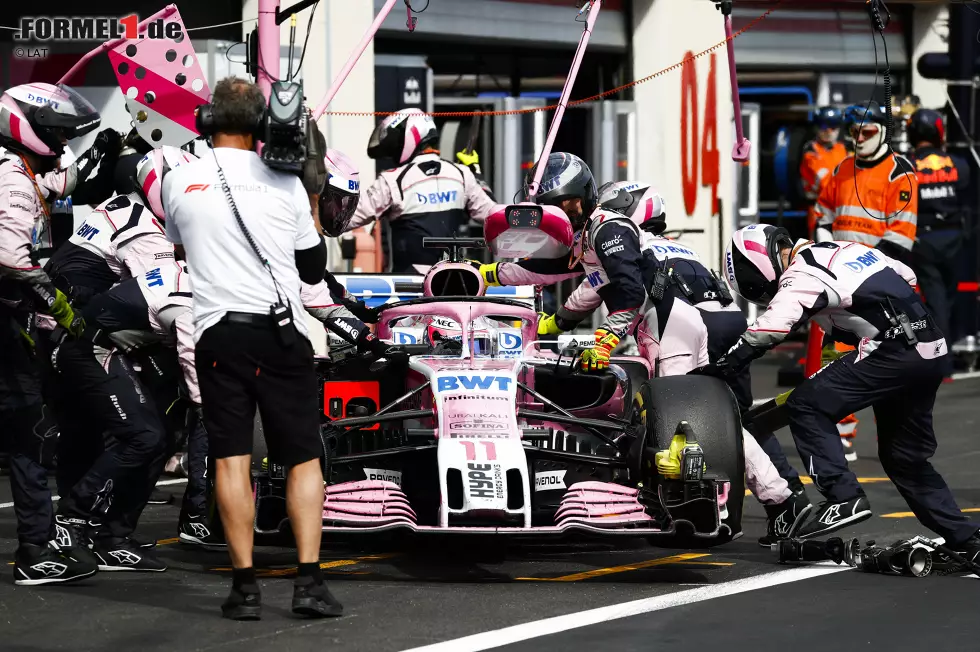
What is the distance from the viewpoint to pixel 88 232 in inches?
357

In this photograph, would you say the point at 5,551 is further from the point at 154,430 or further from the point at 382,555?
the point at 382,555

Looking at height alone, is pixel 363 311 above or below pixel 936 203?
below

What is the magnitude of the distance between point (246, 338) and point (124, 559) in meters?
1.77

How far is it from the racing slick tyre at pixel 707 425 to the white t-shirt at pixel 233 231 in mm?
1834

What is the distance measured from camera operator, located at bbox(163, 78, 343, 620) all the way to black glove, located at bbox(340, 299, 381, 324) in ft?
8.57

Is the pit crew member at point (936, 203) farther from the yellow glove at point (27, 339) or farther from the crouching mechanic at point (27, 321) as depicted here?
the yellow glove at point (27, 339)

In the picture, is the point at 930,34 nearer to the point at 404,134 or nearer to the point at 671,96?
the point at 671,96

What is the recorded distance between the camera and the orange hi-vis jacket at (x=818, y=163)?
17.3 metres

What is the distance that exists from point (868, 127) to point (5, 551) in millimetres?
7228

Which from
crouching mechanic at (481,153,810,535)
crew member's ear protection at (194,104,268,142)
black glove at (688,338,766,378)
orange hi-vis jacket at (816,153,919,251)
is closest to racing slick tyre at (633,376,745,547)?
black glove at (688,338,766,378)

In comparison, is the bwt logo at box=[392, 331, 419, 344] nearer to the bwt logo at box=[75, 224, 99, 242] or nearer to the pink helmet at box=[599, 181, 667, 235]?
the pink helmet at box=[599, 181, 667, 235]

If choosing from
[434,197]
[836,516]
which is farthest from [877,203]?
[836,516]

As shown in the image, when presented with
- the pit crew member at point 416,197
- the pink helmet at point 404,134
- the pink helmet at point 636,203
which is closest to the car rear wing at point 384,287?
the pink helmet at point 636,203

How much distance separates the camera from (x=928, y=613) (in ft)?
23.0
